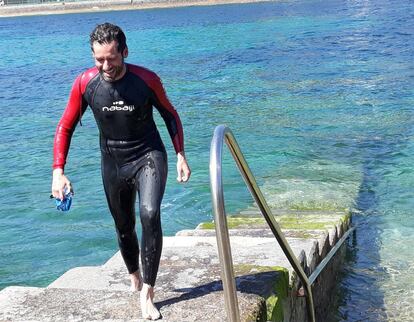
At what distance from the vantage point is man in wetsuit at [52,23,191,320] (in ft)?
14.1

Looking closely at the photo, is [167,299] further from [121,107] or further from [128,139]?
[121,107]

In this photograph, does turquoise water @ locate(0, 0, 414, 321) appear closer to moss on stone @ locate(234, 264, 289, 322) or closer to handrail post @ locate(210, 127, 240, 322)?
moss on stone @ locate(234, 264, 289, 322)

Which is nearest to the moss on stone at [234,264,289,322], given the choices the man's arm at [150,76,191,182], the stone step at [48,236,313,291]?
the stone step at [48,236,313,291]

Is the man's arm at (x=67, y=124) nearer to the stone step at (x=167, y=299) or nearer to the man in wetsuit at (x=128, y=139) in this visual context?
the man in wetsuit at (x=128, y=139)

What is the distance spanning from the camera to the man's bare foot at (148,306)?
424 cm

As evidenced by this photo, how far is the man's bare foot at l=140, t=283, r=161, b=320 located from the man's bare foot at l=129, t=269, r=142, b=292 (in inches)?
22.8

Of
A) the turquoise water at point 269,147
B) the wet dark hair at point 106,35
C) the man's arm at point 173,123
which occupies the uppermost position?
the wet dark hair at point 106,35

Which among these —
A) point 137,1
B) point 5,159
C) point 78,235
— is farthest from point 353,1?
point 78,235

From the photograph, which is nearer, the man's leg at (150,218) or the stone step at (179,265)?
the man's leg at (150,218)

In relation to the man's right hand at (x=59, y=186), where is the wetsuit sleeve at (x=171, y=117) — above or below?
→ above

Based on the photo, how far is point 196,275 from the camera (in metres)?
4.94

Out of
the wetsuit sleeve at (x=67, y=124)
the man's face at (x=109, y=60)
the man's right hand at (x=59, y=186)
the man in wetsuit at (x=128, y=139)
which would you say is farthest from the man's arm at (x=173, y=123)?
the man's right hand at (x=59, y=186)

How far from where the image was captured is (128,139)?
4.49 meters

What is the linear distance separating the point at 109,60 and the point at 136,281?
1.52m
